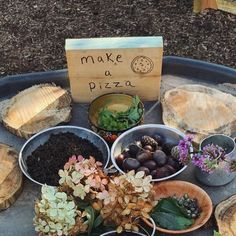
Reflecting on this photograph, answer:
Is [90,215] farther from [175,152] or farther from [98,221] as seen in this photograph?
[175,152]

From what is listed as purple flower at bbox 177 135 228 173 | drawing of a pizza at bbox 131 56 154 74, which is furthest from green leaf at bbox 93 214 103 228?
drawing of a pizza at bbox 131 56 154 74

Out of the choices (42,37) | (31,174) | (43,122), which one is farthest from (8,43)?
(31,174)

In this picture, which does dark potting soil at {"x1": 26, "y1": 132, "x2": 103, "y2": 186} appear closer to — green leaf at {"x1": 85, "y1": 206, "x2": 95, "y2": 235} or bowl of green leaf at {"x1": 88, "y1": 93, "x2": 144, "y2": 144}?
bowl of green leaf at {"x1": 88, "y1": 93, "x2": 144, "y2": 144}

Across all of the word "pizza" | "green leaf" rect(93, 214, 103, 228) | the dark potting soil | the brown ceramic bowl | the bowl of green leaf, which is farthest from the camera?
the word "pizza"

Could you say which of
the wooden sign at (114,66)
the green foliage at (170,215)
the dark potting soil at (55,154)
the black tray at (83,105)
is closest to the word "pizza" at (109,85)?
the wooden sign at (114,66)

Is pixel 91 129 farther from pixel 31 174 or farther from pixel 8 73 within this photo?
pixel 8 73

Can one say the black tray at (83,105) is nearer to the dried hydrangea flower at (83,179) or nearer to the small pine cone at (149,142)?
the small pine cone at (149,142)

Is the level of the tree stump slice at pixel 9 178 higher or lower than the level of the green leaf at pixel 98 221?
lower
